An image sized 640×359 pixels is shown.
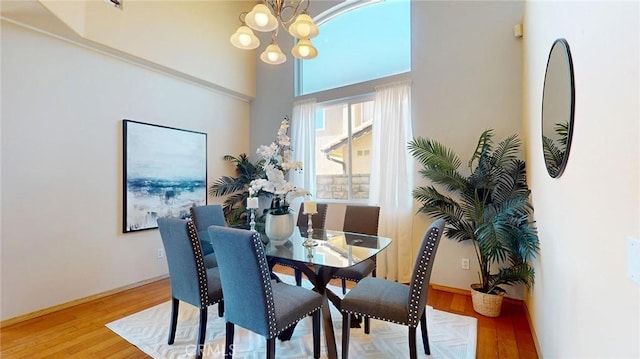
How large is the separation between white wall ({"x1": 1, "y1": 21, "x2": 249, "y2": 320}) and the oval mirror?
13.3ft

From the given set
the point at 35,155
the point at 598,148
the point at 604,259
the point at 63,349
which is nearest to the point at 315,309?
the point at 604,259

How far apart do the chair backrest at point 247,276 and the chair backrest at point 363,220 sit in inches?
Answer: 62.0

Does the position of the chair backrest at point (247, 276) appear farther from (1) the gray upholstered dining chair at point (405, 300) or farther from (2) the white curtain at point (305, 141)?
(2) the white curtain at point (305, 141)

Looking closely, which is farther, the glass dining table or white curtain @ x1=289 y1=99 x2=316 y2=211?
white curtain @ x1=289 y1=99 x2=316 y2=211

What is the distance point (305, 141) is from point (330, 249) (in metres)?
2.44

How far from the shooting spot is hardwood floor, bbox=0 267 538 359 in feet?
6.93

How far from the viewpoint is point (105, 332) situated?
2400 mm

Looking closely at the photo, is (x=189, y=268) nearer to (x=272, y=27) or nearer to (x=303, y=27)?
(x=272, y=27)

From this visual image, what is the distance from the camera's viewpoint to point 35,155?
2713 millimetres

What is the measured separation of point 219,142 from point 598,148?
447 cm

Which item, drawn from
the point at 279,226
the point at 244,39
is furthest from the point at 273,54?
the point at 279,226

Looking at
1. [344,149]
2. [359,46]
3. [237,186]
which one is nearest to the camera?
[359,46]

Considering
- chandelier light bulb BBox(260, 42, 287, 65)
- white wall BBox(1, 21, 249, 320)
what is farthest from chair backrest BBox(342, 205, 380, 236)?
white wall BBox(1, 21, 249, 320)

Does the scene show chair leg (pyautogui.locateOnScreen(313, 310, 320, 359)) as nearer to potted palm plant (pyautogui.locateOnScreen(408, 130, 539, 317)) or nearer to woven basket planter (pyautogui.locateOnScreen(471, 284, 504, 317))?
potted palm plant (pyautogui.locateOnScreen(408, 130, 539, 317))
